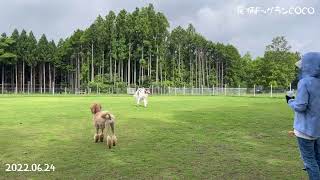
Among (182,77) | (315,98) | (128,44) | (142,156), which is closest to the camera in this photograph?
(315,98)

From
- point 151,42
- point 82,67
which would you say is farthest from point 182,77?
point 82,67

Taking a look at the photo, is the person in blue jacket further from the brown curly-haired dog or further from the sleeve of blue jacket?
the brown curly-haired dog

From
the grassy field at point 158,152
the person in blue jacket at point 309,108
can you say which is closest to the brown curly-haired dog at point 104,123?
the grassy field at point 158,152

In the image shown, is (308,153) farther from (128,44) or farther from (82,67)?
(82,67)

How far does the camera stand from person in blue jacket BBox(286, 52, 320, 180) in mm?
6000

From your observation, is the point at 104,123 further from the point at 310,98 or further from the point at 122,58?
the point at 122,58

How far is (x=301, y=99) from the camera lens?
19.6 ft

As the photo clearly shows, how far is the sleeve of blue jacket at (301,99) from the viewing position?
596 cm

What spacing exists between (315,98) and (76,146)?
674 cm

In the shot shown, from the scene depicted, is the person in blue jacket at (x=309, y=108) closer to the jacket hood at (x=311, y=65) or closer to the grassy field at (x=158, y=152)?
the jacket hood at (x=311, y=65)

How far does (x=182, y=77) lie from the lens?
11019cm

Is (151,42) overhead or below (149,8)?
below

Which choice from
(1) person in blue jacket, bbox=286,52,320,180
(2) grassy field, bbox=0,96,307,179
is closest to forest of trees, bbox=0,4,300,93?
(2) grassy field, bbox=0,96,307,179

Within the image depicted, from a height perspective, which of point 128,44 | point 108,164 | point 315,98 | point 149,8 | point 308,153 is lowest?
point 108,164
